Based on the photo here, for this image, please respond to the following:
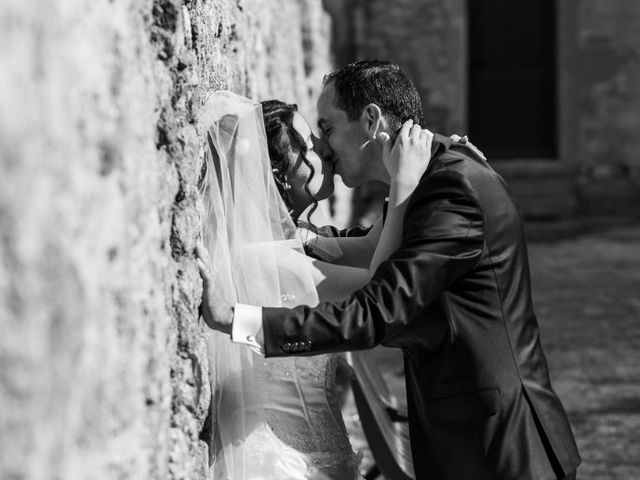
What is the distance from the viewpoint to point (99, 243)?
57.6 inches

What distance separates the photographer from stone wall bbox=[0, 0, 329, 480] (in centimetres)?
128

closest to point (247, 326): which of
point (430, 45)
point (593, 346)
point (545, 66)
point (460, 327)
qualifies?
point (460, 327)

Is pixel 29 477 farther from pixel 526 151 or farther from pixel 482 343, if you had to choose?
pixel 526 151

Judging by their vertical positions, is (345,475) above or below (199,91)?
below

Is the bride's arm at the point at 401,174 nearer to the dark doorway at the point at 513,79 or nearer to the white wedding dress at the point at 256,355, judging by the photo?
the white wedding dress at the point at 256,355

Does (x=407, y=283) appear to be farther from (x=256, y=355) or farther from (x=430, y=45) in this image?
(x=430, y=45)

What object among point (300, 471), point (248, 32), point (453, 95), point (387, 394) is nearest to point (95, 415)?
point (300, 471)

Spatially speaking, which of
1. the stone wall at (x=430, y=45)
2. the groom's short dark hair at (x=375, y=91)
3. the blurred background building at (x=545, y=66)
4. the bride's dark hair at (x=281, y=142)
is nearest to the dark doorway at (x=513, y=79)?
the blurred background building at (x=545, y=66)

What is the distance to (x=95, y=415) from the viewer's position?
145 centimetres

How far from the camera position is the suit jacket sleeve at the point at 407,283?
204 centimetres

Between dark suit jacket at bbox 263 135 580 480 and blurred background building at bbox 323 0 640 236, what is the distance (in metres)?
10.3

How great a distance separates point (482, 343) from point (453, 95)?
10.7 metres

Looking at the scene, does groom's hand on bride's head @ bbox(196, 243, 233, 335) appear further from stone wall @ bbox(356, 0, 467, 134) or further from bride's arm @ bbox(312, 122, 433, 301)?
stone wall @ bbox(356, 0, 467, 134)

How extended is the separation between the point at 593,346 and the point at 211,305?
4.83 m
